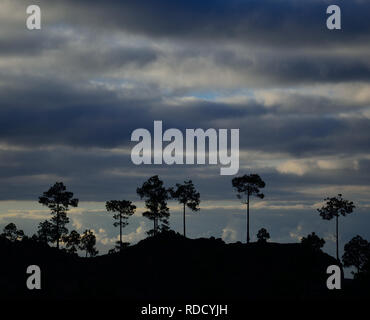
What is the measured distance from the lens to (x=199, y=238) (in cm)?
12144

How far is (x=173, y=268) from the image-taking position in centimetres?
11444

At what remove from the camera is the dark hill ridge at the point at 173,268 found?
103 m

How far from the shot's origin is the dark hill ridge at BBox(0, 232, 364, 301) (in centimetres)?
10281

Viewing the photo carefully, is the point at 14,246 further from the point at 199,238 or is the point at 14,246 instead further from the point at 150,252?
the point at 199,238

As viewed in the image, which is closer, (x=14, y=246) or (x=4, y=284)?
(x=4, y=284)

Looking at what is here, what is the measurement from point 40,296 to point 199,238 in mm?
34488
